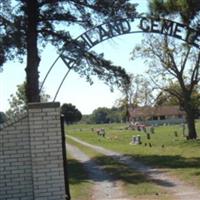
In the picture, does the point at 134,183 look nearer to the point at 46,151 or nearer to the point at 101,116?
the point at 46,151

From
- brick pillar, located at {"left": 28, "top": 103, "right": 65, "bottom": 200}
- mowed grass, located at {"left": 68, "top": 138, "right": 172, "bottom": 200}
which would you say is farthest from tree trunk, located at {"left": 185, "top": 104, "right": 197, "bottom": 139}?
brick pillar, located at {"left": 28, "top": 103, "right": 65, "bottom": 200}

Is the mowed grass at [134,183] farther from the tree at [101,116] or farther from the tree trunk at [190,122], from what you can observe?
the tree at [101,116]

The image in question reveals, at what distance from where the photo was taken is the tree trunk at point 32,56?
2584cm

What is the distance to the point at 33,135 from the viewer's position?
13680mm

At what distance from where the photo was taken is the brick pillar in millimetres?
13617

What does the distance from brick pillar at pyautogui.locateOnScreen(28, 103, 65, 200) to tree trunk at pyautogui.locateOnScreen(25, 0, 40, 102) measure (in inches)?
485

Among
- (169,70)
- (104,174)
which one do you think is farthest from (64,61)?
(169,70)

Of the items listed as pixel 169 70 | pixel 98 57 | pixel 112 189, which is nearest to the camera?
pixel 112 189

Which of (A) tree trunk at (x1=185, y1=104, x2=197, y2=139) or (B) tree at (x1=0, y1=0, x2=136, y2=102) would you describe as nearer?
(B) tree at (x1=0, y1=0, x2=136, y2=102)

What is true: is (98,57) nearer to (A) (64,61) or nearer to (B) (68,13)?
(B) (68,13)

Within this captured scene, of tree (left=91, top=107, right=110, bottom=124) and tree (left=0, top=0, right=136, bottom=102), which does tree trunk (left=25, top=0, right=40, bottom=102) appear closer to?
tree (left=0, top=0, right=136, bottom=102)

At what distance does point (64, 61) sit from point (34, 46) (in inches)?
439

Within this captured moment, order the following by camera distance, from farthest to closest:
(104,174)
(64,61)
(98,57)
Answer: (98,57), (104,174), (64,61)

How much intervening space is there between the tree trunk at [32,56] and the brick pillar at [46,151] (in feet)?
40.4
